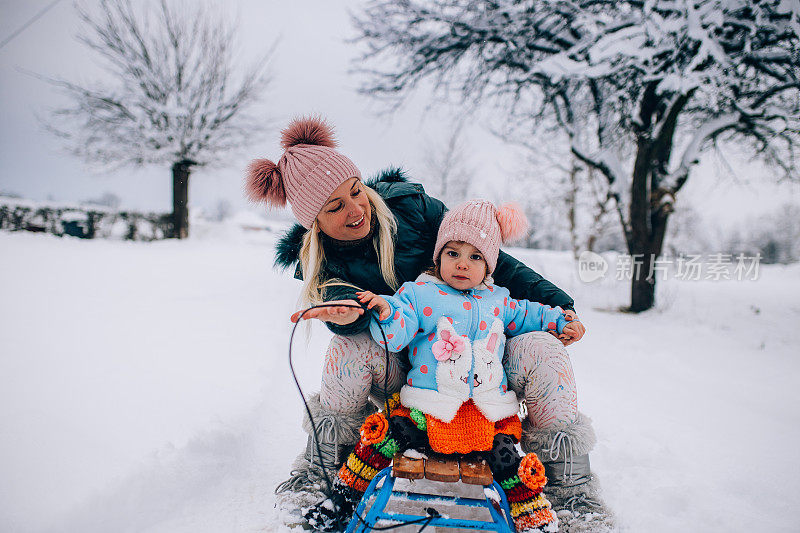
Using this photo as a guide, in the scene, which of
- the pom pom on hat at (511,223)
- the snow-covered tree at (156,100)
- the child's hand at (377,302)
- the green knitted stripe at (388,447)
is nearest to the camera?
the child's hand at (377,302)

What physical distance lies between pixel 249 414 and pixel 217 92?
11875 mm

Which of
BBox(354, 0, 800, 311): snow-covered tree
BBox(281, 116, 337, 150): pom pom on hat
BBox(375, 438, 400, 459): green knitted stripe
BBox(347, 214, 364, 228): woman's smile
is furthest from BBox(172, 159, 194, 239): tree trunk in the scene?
BBox(375, 438, 400, 459): green knitted stripe

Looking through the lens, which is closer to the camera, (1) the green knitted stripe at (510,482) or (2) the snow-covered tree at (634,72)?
(1) the green knitted stripe at (510,482)

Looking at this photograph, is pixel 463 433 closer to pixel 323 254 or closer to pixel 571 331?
pixel 571 331

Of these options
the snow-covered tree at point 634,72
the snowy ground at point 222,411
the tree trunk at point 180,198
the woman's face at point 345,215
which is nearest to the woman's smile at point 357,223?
the woman's face at point 345,215

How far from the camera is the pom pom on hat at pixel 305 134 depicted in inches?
68.9

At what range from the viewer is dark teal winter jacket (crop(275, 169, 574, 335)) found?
5.48 feet

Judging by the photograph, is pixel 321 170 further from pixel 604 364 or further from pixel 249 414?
pixel 604 364

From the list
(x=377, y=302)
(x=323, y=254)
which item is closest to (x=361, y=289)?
(x=323, y=254)

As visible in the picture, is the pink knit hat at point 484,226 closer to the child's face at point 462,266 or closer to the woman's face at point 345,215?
the child's face at point 462,266

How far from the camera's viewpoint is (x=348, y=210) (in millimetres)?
1578

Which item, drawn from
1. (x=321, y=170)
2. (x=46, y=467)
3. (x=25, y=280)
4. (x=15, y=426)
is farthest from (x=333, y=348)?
Result: (x=25, y=280)

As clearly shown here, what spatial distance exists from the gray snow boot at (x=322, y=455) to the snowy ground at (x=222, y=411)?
0.45ft

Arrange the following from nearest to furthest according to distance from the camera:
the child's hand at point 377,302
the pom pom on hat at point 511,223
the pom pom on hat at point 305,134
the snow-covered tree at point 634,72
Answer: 1. the child's hand at point 377,302
2. the pom pom on hat at point 511,223
3. the pom pom on hat at point 305,134
4. the snow-covered tree at point 634,72
